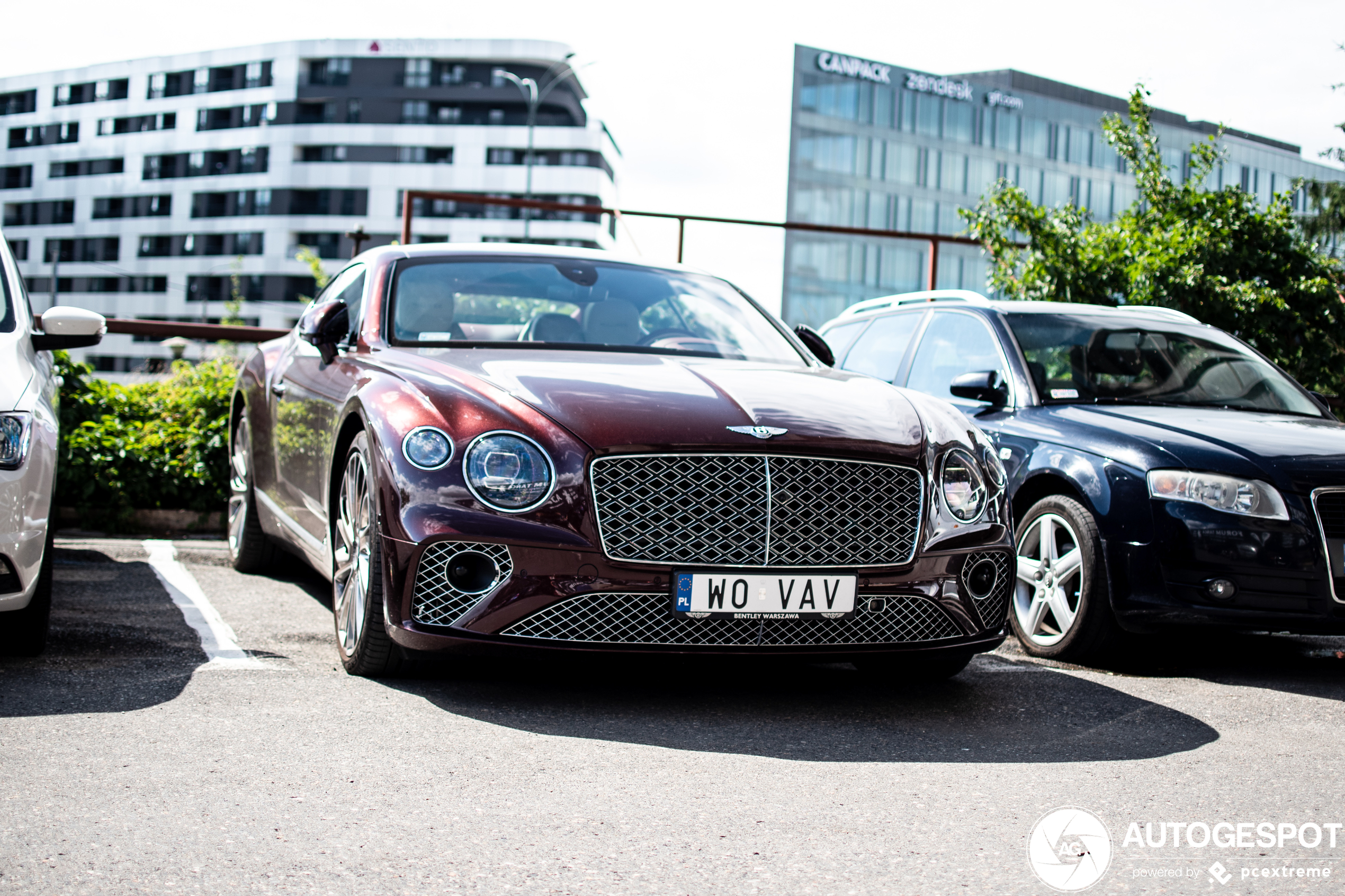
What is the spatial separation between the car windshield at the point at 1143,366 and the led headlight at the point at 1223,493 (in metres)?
1.05

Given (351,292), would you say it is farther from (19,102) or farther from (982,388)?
(19,102)

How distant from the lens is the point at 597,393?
4484 mm

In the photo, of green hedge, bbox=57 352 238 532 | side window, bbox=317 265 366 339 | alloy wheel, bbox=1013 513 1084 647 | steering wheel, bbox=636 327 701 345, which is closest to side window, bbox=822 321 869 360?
alloy wheel, bbox=1013 513 1084 647

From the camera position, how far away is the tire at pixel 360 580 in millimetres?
4426

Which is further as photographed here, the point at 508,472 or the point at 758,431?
the point at 758,431

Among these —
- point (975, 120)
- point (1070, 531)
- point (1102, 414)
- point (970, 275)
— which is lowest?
point (1070, 531)

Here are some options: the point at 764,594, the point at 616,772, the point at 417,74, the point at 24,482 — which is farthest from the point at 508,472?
the point at 417,74

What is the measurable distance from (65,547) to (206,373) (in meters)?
2.60

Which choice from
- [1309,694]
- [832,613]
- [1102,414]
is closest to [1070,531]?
[1102,414]

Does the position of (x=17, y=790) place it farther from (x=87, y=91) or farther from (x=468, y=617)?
(x=87, y=91)

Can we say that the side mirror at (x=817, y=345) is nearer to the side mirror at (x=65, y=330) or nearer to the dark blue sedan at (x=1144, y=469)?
the dark blue sedan at (x=1144, y=469)

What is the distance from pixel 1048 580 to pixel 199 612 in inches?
138

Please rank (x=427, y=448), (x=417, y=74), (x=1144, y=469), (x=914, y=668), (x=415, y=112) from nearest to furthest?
(x=427, y=448)
(x=914, y=668)
(x=1144, y=469)
(x=417, y=74)
(x=415, y=112)

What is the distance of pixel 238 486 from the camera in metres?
7.47
